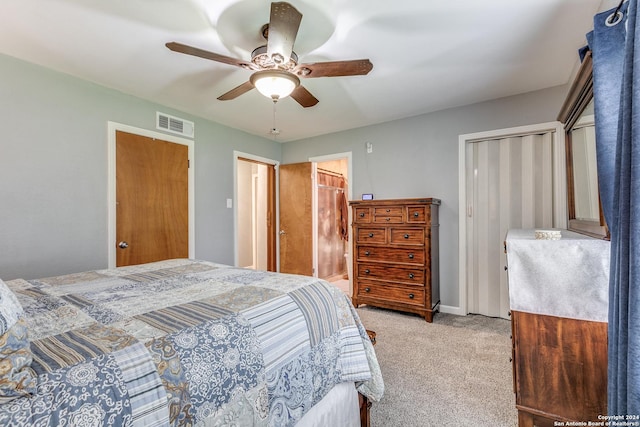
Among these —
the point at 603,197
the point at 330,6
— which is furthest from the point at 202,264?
the point at 603,197

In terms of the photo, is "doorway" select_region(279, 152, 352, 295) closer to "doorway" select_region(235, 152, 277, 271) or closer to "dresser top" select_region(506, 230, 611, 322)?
"doorway" select_region(235, 152, 277, 271)

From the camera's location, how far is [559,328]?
1.31m

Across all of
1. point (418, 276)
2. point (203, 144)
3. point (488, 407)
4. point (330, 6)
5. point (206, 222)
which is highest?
point (330, 6)

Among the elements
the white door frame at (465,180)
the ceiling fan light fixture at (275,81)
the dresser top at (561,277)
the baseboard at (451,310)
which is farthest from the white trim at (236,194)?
the dresser top at (561,277)

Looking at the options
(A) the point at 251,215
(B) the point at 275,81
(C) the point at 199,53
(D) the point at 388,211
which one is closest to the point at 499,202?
(D) the point at 388,211

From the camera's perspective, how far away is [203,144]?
3.60 m

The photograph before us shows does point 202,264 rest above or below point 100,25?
below

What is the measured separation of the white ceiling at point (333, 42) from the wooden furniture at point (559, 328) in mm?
1505

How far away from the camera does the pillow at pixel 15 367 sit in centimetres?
59

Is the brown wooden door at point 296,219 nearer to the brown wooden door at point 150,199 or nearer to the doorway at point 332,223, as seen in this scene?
the doorway at point 332,223

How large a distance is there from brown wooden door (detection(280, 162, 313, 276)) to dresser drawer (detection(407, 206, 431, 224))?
1701mm

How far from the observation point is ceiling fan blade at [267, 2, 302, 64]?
4.68 ft

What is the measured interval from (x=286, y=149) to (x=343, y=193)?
67.5 inches

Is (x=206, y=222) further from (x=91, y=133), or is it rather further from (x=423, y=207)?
(x=423, y=207)
